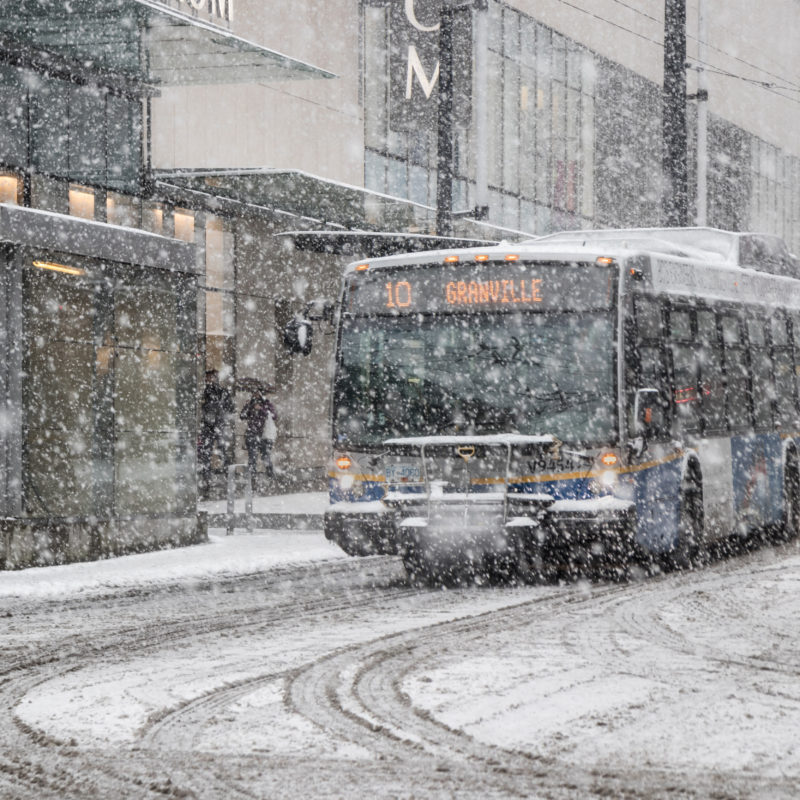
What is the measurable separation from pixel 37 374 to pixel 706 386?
20.6ft

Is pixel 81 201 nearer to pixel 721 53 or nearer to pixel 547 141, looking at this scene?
pixel 547 141

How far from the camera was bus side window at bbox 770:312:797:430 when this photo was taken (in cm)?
1817

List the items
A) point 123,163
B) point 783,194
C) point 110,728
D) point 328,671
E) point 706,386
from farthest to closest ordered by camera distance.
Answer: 1. point 783,194
2. point 123,163
3. point 706,386
4. point 328,671
5. point 110,728

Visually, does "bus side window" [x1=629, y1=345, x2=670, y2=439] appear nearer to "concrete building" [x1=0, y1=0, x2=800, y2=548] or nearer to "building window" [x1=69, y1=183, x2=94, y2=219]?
"concrete building" [x1=0, y1=0, x2=800, y2=548]

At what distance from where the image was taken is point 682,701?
7949 mm

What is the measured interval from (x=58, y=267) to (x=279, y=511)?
771 cm

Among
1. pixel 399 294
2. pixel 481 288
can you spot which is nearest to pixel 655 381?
pixel 481 288

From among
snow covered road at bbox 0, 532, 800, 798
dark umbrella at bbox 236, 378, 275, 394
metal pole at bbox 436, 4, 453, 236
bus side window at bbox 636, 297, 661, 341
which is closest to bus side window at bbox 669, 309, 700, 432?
bus side window at bbox 636, 297, 661, 341

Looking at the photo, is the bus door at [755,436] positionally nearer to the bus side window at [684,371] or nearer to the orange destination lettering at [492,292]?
the bus side window at [684,371]

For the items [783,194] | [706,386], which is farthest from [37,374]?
[783,194]

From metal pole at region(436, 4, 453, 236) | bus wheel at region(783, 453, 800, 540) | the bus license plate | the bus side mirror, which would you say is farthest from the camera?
metal pole at region(436, 4, 453, 236)

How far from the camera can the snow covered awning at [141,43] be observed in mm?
20906

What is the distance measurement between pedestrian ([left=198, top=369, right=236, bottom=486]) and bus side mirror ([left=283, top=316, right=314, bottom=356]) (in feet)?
36.9

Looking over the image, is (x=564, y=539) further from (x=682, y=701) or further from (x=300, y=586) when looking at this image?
(x=682, y=701)
